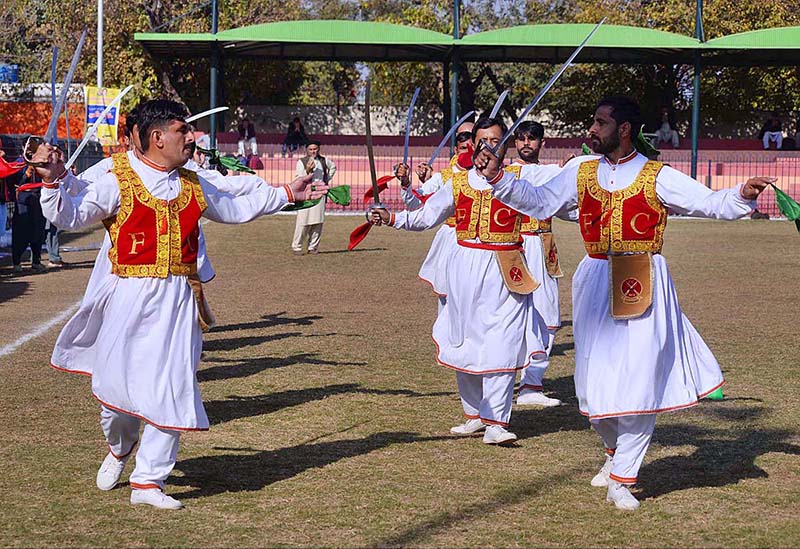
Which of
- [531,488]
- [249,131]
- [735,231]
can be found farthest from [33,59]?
[531,488]

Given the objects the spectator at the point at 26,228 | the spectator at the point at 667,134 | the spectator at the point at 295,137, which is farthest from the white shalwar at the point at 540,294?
the spectator at the point at 667,134

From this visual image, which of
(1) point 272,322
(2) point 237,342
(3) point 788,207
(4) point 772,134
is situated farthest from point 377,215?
(4) point 772,134

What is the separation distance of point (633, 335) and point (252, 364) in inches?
177

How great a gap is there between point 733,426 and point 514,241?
1.68 m

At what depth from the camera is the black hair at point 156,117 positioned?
19.6 ft

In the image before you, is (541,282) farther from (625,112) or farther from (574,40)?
(574,40)

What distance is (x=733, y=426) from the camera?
304 inches

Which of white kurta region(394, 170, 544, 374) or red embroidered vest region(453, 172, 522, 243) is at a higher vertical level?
red embroidered vest region(453, 172, 522, 243)

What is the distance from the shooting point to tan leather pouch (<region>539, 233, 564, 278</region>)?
9298mm

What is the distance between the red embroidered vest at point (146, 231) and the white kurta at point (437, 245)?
7.16ft

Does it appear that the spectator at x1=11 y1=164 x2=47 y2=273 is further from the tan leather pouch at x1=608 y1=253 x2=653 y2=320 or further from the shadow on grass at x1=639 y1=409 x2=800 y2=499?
the tan leather pouch at x1=608 y1=253 x2=653 y2=320

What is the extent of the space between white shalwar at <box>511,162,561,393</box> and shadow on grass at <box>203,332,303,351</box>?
2.84 m

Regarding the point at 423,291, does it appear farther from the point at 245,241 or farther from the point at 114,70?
the point at 114,70

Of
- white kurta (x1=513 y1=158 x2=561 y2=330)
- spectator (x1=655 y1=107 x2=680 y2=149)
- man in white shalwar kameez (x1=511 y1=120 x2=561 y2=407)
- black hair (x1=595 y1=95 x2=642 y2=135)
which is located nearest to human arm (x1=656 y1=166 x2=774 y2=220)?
black hair (x1=595 y1=95 x2=642 y2=135)
